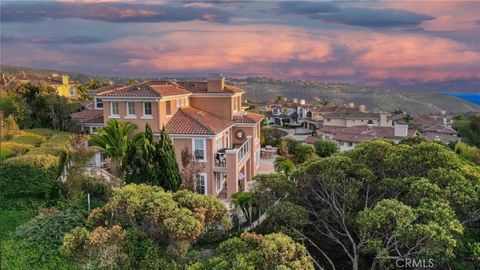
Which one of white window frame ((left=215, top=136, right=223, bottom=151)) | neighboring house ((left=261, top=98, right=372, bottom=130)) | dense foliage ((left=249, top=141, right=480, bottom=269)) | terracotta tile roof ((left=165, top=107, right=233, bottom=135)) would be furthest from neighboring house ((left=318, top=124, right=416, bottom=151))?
dense foliage ((left=249, top=141, right=480, bottom=269))

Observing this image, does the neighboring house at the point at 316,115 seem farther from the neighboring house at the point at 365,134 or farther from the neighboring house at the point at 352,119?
the neighboring house at the point at 365,134

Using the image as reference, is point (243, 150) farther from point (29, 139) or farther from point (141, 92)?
point (29, 139)

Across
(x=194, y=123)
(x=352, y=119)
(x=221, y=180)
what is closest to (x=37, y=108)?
(x=194, y=123)

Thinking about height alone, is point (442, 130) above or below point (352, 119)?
below

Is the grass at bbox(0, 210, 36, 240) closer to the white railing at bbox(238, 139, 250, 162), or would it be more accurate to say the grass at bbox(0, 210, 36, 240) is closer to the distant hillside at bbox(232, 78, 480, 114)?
the white railing at bbox(238, 139, 250, 162)

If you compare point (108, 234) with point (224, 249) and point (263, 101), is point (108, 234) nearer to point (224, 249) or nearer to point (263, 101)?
point (224, 249)

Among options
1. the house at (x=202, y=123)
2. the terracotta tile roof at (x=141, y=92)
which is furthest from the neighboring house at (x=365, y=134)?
the terracotta tile roof at (x=141, y=92)
